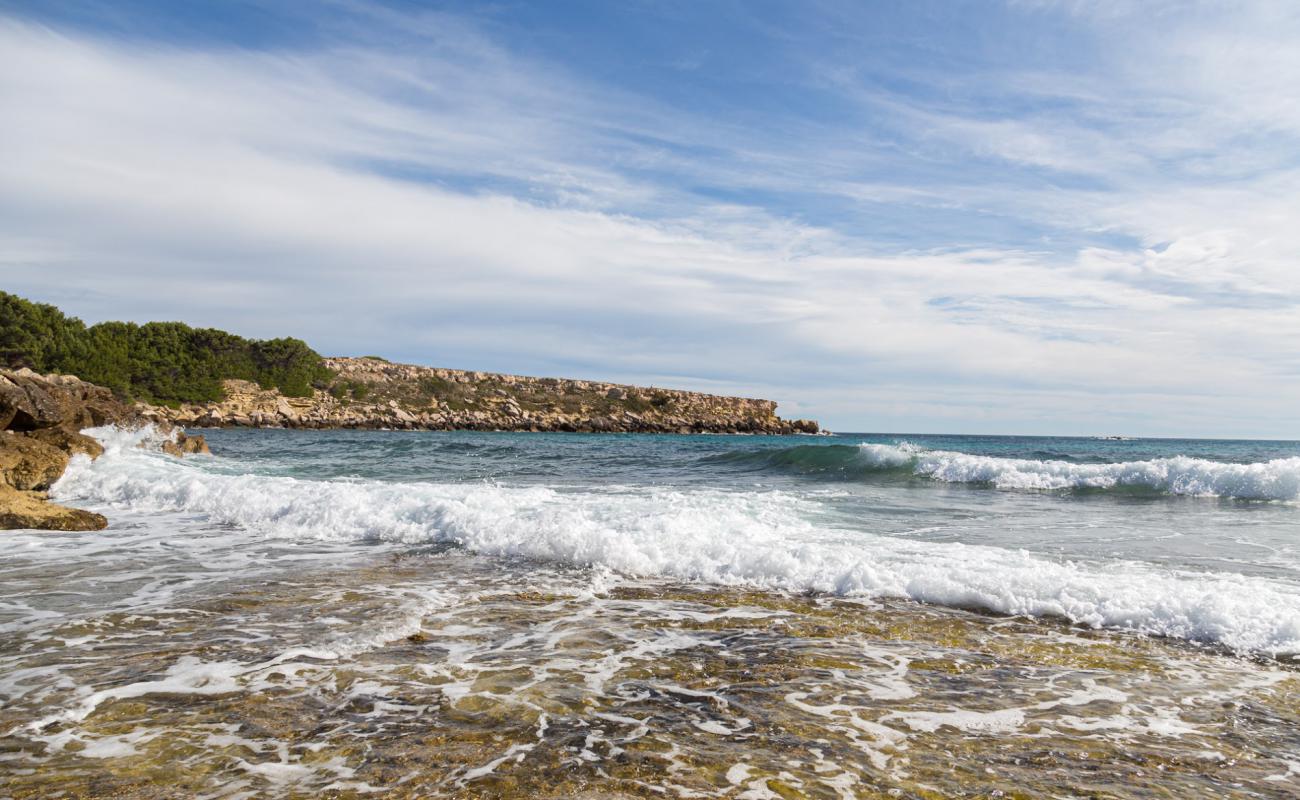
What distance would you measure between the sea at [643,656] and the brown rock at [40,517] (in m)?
0.41

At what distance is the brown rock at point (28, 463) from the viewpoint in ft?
46.2

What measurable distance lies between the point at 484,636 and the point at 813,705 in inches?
108

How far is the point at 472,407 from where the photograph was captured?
87438mm

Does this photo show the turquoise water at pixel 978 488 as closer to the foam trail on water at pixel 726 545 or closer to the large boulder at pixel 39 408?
the foam trail on water at pixel 726 545

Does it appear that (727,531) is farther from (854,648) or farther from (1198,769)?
(1198,769)

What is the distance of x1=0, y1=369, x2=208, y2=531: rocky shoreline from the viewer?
35.7 feet

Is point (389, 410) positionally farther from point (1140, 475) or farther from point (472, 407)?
point (1140, 475)

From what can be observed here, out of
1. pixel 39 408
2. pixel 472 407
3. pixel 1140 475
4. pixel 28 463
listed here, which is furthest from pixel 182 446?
pixel 472 407

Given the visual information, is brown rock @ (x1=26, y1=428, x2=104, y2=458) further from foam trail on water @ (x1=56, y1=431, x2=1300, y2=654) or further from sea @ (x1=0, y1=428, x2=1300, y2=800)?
sea @ (x1=0, y1=428, x2=1300, y2=800)

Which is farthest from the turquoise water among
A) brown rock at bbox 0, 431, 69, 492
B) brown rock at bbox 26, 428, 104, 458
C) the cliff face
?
the cliff face

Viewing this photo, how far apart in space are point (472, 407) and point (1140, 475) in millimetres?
75808

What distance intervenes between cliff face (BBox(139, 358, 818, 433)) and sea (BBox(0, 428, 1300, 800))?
198ft

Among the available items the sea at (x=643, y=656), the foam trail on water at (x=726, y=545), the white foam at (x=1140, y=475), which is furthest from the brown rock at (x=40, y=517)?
the white foam at (x=1140, y=475)

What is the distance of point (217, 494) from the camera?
1452cm
